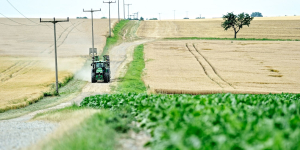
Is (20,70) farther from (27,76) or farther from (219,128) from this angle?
(219,128)

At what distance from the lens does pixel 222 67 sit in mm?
51500

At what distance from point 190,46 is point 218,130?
2625 inches

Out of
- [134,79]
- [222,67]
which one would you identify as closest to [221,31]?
[222,67]

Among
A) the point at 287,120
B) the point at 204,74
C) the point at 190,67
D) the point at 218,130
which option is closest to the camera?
the point at 218,130

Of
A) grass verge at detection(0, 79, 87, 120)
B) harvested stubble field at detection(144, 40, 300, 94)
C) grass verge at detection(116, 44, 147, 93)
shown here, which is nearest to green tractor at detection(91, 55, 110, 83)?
grass verge at detection(116, 44, 147, 93)

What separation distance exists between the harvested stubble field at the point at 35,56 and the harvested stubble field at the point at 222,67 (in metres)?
11.8

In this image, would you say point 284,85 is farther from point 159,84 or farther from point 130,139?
point 130,139

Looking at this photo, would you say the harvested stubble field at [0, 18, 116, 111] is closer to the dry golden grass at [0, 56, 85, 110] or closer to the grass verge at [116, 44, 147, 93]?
the dry golden grass at [0, 56, 85, 110]

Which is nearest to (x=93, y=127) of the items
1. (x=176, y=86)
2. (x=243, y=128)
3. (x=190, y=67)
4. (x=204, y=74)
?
(x=243, y=128)

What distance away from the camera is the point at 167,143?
8625 mm

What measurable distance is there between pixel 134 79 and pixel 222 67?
1384cm

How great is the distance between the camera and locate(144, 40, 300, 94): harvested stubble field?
3800cm

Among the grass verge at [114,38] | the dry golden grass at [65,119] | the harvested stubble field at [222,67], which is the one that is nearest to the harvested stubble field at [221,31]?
the grass verge at [114,38]

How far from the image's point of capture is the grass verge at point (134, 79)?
1503 inches
